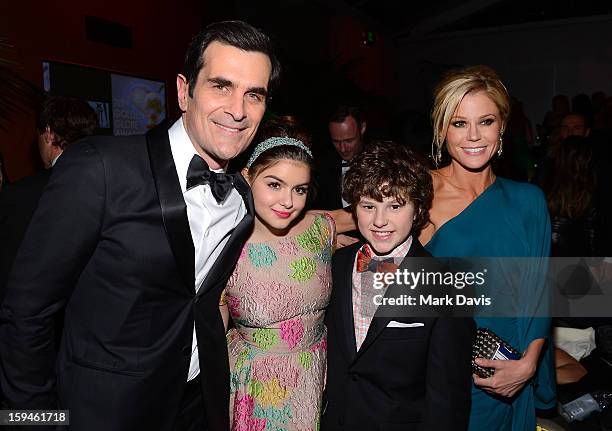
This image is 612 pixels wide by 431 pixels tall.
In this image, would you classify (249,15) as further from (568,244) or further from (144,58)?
(568,244)

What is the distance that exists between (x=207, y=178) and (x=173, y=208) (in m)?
0.17

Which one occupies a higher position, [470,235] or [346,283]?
[470,235]

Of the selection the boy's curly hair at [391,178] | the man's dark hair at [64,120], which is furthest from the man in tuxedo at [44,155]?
the boy's curly hair at [391,178]

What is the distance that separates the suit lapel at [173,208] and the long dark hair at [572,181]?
3216mm

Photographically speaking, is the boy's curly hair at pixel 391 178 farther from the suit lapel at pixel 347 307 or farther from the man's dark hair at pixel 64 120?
the man's dark hair at pixel 64 120

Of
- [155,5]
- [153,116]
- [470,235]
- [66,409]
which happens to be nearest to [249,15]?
[155,5]

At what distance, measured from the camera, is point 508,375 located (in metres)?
1.88

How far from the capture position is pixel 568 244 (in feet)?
12.0

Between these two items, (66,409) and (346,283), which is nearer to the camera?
(66,409)

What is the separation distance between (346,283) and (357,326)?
6.9 inches

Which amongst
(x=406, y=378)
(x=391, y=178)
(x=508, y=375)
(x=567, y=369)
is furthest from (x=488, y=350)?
(x=567, y=369)

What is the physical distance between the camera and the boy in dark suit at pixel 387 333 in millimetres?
1732

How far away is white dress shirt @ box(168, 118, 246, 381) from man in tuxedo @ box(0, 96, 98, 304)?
3.84 ft

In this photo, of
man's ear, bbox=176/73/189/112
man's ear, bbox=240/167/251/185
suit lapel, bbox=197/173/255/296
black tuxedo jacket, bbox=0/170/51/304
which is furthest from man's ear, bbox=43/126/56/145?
suit lapel, bbox=197/173/255/296
